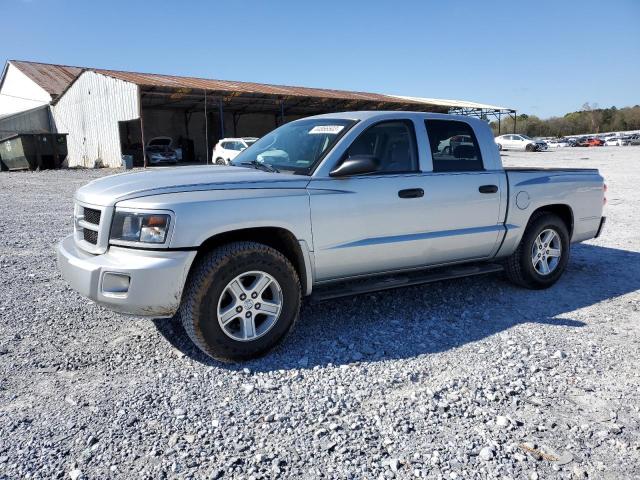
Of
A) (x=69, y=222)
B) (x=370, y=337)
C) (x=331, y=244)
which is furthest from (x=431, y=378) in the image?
(x=69, y=222)

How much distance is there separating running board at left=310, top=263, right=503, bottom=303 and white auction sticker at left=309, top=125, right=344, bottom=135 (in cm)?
129

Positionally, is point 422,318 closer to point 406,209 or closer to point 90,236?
point 406,209

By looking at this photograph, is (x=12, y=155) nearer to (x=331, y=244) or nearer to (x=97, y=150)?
(x=97, y=150)

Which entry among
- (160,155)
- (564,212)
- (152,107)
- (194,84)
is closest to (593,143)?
(194,84)

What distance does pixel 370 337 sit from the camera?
4.02 m

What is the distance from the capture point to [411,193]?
421 cm

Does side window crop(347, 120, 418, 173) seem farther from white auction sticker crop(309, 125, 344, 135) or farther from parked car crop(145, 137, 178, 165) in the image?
parked car crop(145, 137, 178, 165)

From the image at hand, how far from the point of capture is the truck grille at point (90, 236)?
3496 millimetres

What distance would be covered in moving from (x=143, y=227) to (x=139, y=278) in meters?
0.33

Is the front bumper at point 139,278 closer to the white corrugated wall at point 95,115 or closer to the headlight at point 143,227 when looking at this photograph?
the headlight at point 143,227

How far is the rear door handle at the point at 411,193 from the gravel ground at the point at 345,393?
1093mm

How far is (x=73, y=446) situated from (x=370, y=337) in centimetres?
224

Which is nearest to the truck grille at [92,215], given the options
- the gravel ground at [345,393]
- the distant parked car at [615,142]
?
the gravel ground at [345,393]

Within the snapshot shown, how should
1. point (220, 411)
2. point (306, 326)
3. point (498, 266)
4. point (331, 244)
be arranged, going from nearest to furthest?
point (220, 411)
point (331, 244)
point (306, 326)
point (498, 266)
